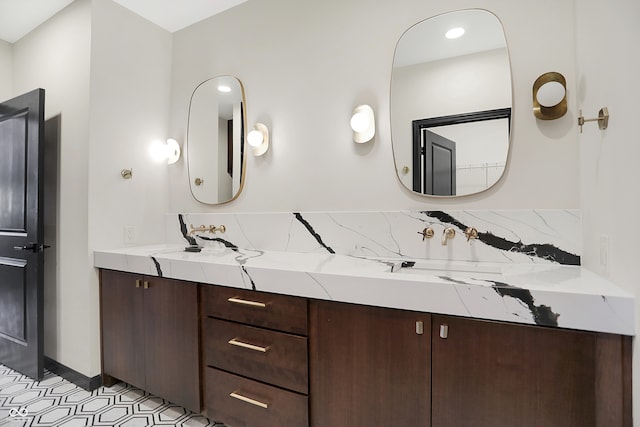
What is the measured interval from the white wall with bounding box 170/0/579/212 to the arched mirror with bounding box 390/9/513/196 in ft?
0.17

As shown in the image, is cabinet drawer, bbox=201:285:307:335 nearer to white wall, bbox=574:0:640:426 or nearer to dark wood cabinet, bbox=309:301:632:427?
dark wood cabinet, bbox=309:301:632:427

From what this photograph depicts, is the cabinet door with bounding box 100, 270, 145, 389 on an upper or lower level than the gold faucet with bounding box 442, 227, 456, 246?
lower

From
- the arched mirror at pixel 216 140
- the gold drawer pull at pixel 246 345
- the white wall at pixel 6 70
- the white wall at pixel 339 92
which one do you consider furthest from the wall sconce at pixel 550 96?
the white wall at pixel 6 70

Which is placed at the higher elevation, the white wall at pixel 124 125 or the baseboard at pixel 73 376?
the white wall at pixel 124 125

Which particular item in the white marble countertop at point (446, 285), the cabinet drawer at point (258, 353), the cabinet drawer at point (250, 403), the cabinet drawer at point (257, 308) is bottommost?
the cabinet drawer at point (250, 403)

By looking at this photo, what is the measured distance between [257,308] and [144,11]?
2.26 m

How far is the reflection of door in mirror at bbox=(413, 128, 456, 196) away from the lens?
158 centimetres

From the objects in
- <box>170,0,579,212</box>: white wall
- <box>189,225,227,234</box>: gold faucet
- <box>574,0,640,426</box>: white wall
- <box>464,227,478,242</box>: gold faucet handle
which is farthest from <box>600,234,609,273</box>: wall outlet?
<box>189,225,227,234</box>: gold faucet

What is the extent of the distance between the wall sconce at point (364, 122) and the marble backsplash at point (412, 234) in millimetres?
435

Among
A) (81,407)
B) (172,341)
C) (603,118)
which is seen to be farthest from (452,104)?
(81,407)

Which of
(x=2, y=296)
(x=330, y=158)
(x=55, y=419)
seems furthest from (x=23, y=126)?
(x=330, y=158)

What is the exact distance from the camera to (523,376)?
3.18 feet

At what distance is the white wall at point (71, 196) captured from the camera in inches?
80.0

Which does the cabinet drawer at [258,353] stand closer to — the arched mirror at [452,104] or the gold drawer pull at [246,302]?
the gold drawer pull at [246,302]
